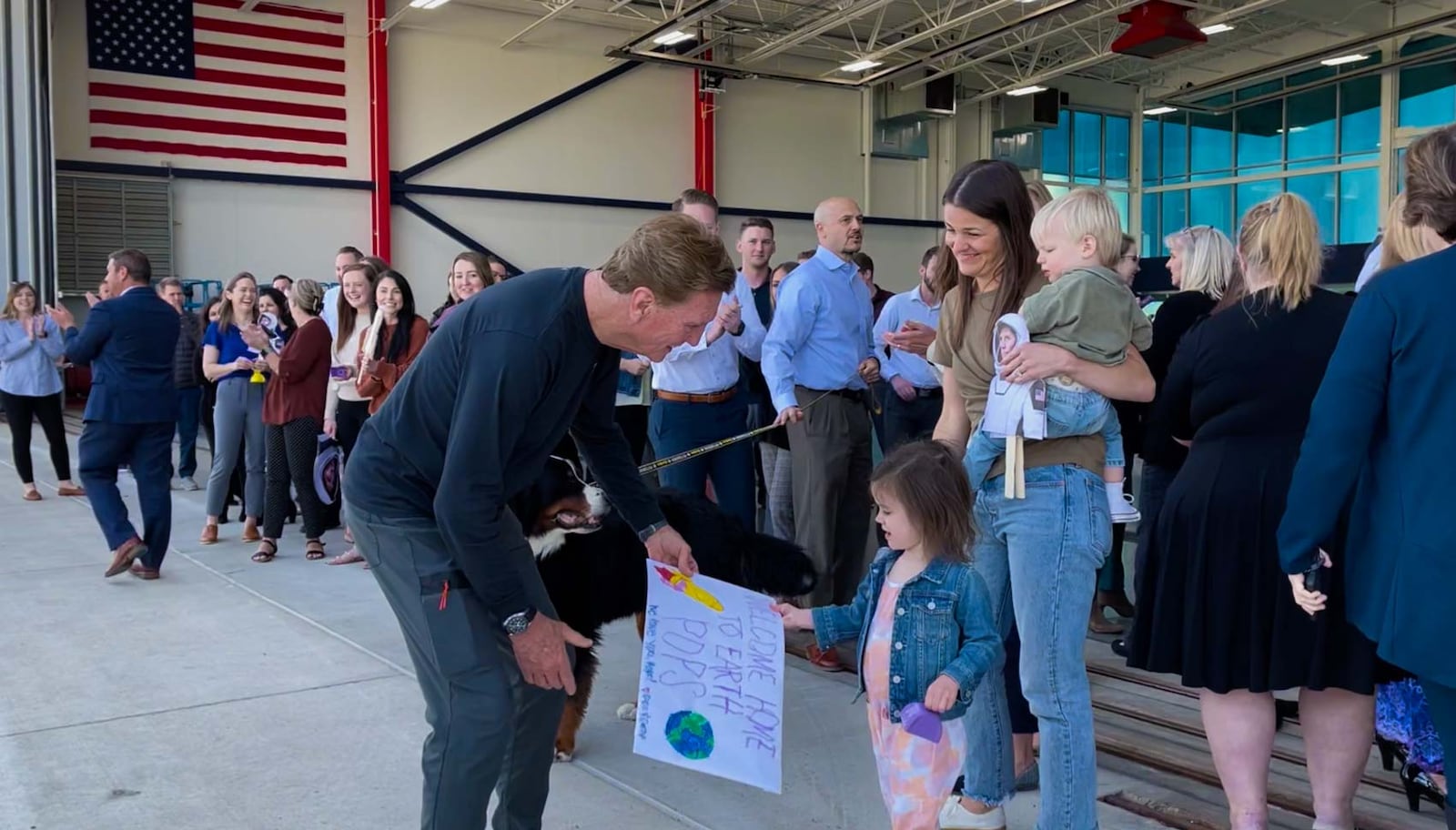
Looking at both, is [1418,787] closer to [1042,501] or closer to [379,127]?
[1042,501]

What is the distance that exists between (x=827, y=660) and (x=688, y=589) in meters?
1.96

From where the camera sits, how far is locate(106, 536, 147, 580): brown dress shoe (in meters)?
6.33

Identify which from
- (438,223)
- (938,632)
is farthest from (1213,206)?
(938,632)

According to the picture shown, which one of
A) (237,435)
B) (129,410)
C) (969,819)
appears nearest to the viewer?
(969,819)

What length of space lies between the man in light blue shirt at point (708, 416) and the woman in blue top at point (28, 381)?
6.59 metres

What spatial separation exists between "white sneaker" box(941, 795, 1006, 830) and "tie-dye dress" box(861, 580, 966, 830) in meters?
0.53

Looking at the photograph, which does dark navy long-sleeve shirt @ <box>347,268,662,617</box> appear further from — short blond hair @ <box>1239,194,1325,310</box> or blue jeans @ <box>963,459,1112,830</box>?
short blond hair @ <box>1239,194,1325,310</box>

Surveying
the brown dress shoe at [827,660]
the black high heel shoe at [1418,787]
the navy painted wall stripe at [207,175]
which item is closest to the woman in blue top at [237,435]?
the brown dress shoe at [827,660]

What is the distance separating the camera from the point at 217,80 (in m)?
17.2

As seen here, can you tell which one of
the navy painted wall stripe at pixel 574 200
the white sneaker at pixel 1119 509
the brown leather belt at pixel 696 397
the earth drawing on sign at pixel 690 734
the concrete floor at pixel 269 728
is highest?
the navy painted wall stripe at pixel 574 200

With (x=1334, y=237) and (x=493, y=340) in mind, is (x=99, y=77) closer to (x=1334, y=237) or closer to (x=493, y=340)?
(x=493, y=340)

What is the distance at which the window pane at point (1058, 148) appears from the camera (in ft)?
83.1

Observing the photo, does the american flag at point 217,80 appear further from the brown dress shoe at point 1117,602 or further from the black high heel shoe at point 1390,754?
the black high heel shoe at point 1390,754

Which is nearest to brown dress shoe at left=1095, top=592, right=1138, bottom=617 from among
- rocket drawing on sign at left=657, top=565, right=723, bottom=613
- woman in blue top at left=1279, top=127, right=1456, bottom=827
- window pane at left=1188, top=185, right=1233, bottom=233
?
rocket drawing on sign at left=657, top=565, right=723, bottom=613
